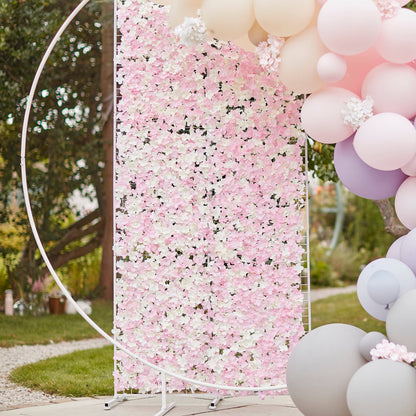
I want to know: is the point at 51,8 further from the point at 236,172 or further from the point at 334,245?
the point at 334,245

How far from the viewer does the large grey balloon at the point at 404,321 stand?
2.33 meters

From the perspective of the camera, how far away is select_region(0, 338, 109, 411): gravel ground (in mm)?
3955

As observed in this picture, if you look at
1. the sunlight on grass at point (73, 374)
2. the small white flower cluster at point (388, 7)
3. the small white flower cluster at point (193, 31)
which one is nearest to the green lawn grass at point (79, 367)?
the sunlight on grass at point (73, 374)

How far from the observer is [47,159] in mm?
7910

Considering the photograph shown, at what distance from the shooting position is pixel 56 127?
7.51 meters

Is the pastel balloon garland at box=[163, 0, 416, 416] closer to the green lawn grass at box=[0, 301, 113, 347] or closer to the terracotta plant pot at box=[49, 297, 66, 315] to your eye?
the green lawn grass at box=[0, 301, 113, 347]

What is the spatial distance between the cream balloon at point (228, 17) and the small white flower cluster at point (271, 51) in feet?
0.32

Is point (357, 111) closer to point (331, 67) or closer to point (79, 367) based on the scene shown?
point (331, 67)

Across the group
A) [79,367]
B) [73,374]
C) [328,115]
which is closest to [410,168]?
[328,115]

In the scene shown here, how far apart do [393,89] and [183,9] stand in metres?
0.97

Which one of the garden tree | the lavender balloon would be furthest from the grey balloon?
the garden tree

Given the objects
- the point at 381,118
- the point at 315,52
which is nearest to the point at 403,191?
the point at 381,118

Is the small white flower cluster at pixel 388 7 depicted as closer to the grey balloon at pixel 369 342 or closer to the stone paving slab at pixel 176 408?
the grey balloon at pixel 369 342

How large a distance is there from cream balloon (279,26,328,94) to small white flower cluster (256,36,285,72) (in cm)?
4
